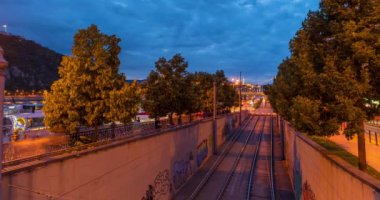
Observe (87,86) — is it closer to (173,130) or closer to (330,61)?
(173,130)

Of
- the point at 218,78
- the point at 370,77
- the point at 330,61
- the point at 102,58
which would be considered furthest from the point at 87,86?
the point at 218,78

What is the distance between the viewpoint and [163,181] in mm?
21234

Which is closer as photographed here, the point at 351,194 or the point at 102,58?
the point at 351,194

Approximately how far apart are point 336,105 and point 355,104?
2.24 feet

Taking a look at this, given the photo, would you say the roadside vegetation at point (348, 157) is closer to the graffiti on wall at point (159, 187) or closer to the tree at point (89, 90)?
the graffiti on wall at point (159, 187)

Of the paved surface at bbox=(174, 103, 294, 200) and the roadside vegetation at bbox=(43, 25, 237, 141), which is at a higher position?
the roadside vegetation at bbox=(43, 25, 237, 141)

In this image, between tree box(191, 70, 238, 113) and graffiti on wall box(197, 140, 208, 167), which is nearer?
graffiti on wall box(197, 140, 208, 167)

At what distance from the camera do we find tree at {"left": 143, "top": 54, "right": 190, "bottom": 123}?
33.9 meters

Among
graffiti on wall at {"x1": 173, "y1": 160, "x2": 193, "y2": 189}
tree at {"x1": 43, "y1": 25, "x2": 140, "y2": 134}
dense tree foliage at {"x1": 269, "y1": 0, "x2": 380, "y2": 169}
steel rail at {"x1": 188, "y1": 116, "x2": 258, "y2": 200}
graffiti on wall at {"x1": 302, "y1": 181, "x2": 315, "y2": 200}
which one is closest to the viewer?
dense tree foliage at {"x1": 269, "y1": 0, "x2": 380, "y2": 169}

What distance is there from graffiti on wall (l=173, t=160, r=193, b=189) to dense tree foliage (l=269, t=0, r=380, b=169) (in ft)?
44.3

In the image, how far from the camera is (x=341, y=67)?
37.4ft

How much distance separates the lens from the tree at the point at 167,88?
111 ft

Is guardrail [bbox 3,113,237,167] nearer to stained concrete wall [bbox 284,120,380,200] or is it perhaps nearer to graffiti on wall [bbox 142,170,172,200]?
graffiti on wall [bbox 142,170,172,200]

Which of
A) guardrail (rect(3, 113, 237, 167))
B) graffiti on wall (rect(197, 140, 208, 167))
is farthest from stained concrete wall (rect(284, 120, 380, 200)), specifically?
graffiti on wall (rect(197, 140, 208, 167))
